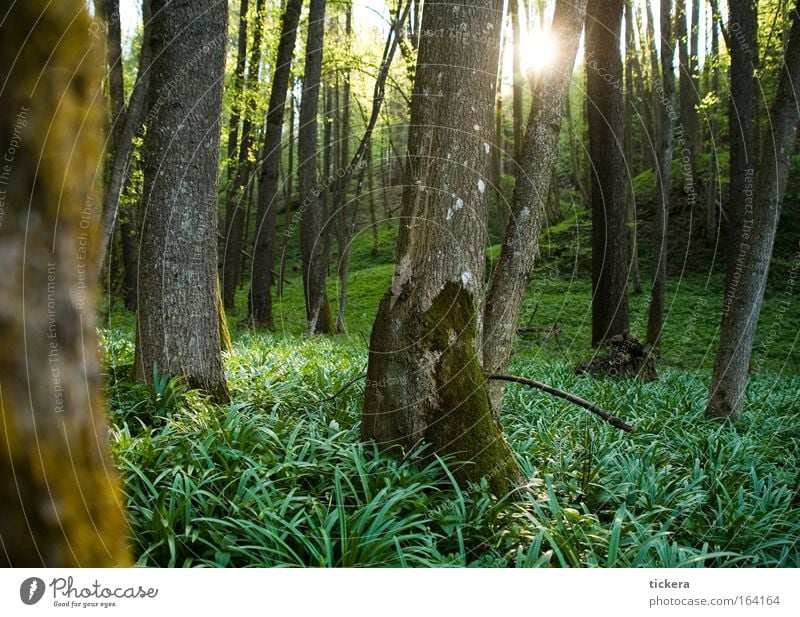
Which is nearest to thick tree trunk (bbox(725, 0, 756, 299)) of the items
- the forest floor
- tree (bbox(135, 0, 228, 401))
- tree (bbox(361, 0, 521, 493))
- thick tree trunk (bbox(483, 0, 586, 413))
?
the forest floor

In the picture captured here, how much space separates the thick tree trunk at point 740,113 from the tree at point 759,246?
1522 mm

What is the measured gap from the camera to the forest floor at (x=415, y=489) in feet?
6.72

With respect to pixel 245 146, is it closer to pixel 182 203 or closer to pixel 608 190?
pixel 608 190

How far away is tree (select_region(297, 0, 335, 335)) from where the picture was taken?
8.95 metres

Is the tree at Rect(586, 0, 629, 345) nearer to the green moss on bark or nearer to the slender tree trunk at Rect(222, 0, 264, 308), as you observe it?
the green moss on bark

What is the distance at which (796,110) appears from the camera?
4055 mm

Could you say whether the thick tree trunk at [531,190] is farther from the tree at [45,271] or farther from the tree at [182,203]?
the tree at [45,271]
